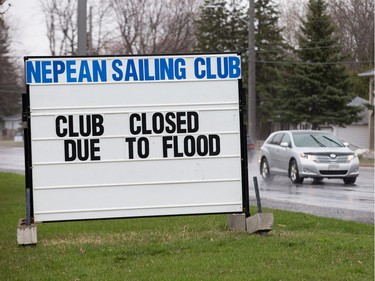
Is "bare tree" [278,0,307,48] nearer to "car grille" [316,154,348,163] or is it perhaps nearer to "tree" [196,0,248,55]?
"tree" [196,0,248,55]

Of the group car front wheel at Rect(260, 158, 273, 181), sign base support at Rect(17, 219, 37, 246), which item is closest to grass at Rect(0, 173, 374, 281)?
sign base support at Rect(17, 219, 37, 246)

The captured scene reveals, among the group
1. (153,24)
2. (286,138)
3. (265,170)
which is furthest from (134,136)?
(153,24)

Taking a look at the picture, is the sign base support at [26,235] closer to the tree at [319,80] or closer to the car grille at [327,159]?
the car grille at [327,159]

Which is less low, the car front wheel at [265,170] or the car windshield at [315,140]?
the car windshield at [315,140]

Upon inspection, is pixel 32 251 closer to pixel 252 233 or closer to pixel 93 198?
pixel 93 198

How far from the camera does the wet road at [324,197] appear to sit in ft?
52.0

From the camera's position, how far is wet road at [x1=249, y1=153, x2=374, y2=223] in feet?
52.0

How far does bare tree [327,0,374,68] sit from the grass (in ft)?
153

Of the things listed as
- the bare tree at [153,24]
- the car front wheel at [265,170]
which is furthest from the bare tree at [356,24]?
the car front wheel at [265,170]

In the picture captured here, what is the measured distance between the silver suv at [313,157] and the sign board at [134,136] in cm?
1316

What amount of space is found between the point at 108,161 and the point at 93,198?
1.74 feet

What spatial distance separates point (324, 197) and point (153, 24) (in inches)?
1213

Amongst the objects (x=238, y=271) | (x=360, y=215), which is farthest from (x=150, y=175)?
(x=360, y=215)

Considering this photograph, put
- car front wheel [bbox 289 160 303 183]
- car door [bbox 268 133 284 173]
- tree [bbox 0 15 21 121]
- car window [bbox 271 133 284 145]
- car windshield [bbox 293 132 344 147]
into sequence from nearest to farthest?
car front wheel [bbox 289 160 303 183] < car windshield [bbox 293 132 344 147] < car door [bbox 268 133 284 173] < car window [bbox 271 133 284 145] < tree [bbox 0 15 21 121]
